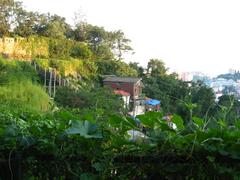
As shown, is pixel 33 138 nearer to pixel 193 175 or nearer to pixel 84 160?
pixel 84 160

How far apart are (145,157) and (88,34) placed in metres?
30.3

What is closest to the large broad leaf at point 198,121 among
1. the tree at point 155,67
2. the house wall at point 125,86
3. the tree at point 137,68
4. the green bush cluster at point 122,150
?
the green bush cluster at point 122,150

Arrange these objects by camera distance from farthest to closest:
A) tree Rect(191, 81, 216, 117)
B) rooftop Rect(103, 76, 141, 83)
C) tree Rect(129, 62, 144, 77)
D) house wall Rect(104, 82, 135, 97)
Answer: tree Rect(129, 62, 144, 77)
rooftop Rect(103, 76, 141, 83)
house wall Rect(104, 82, 135, 97)
tree Rect(191, 81, 216, 117)

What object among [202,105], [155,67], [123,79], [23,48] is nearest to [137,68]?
[155,67]

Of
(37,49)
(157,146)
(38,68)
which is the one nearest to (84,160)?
(157,146)

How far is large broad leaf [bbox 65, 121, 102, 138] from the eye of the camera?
2.74 feet

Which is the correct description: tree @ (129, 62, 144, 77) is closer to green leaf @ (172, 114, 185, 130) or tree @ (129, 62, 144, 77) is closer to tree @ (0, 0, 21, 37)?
tree @ (0, 0, 21, 37)

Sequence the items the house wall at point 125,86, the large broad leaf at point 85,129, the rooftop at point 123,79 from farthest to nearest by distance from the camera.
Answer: the rooftop at point 123,79 → the house wall at point 125,86 → the large broad leaf at point 85,129

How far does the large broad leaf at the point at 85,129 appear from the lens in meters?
0.84

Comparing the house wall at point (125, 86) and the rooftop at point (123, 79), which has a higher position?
the rooftop at point (123, 79)

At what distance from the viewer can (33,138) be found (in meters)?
0.88

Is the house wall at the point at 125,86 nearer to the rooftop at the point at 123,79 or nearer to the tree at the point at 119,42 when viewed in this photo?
the rooftop at the point at 123,79

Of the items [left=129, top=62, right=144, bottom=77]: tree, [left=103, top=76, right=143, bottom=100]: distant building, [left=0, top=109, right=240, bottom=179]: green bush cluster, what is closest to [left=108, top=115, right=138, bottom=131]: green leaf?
[left=0, top=109, right=240, bottom=179]: green bush cluster

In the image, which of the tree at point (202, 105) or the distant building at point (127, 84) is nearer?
the tree at point (202, 105)
